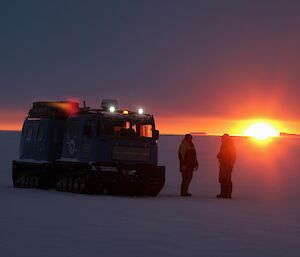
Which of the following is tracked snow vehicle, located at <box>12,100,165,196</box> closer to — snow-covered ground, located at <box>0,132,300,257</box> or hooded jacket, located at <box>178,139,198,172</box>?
hooded jacket, located at <box>178,139,198,172</box>

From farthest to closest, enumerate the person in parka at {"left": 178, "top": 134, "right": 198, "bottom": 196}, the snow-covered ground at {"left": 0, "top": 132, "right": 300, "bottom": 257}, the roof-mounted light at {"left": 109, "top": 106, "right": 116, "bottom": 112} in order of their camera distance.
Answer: the roof-mounted light at {"left": 109, "top": 106, "right": 116, "bottom": 112} → the person in parka at {"left": 178, "top": 134, "right": 198, "bottom": 196} → the snow-covered ground at {"left": 0, "top": 132, "right": 300, "bottom": 257}

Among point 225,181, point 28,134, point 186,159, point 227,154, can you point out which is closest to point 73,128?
point 28,134

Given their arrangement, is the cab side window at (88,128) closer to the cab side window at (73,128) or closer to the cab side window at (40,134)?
the cab side window at (73,128)

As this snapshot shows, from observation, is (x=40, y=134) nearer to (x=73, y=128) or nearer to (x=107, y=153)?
(x=73, y=128)

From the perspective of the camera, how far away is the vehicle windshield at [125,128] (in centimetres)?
2067

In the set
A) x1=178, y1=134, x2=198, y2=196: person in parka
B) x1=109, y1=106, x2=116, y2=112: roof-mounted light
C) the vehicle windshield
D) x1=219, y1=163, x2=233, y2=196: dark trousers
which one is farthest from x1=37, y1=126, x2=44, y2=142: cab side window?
x1=219, y1=163, x2=233, y2=196: dark trousers

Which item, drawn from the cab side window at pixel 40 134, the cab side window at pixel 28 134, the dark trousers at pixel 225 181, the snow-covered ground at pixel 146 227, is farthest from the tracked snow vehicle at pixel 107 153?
the snow-covered ground at pixel 146 227

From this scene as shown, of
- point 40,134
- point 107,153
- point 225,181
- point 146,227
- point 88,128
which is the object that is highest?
point 88,128

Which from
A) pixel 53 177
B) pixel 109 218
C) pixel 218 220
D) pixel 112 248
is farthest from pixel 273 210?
pixel 53 177

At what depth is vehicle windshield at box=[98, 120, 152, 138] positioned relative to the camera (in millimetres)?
20672

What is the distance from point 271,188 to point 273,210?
9798 millimetres

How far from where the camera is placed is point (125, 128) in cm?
2097

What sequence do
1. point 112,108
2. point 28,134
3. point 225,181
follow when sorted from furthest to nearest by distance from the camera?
point 28,134 < point 112,108 < point 225,181

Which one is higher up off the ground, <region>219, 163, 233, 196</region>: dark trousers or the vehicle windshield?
the vehicle windshield
